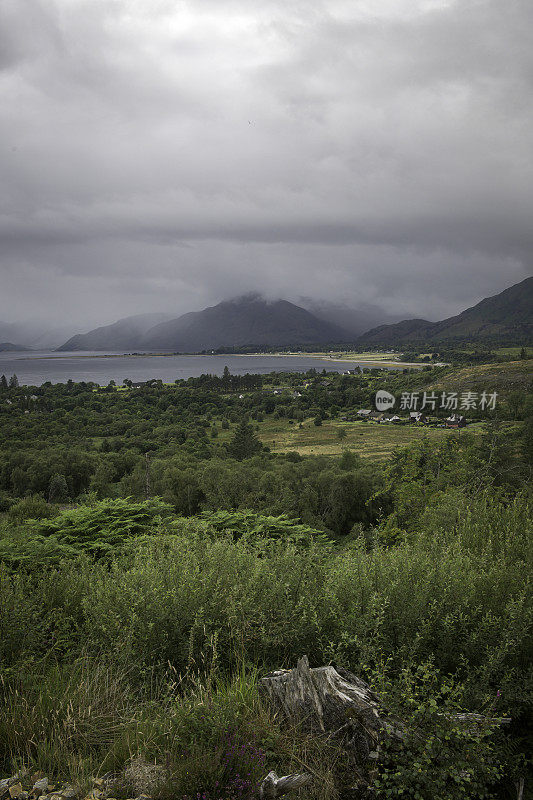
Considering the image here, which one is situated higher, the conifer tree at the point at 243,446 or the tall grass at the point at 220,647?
the tall grass at the point at 220,647

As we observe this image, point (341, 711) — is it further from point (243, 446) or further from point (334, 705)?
point (243, 446)

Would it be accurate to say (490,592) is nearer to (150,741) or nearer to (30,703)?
(150,741)

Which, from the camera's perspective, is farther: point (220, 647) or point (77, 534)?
point (77, 534)

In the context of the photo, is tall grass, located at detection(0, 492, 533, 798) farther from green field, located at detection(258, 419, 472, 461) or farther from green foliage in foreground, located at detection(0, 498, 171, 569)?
green field, located at detection(258, 419, 472, 461)

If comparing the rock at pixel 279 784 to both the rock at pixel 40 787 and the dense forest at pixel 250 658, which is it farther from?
the rock at pixel 40 787

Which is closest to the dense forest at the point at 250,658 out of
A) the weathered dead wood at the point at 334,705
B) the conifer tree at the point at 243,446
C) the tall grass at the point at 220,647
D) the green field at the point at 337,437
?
the tall grass at the point at 220,647

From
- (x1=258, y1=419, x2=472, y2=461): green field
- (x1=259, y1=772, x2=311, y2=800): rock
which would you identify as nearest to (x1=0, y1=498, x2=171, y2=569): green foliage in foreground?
(x1=259, y1=772, x2=311, y2=800): rock

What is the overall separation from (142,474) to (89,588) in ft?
133

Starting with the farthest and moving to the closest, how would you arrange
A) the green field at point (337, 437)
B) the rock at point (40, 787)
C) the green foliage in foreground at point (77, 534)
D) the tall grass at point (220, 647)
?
the green field at point (337, 437)
the green foliage in foreground at point (77, 534)
the tall grass at point (220, 647)
the rock at point (40, 787)

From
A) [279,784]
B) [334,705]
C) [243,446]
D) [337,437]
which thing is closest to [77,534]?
[334,705]

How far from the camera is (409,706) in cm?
340

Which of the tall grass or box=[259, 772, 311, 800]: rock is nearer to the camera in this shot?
box=[259, 772, 311, 800]: rock

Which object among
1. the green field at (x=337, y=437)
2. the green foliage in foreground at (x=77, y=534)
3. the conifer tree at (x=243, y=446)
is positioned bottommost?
the green field at (x=337, y=437)

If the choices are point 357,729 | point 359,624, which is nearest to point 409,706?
point 357,729
